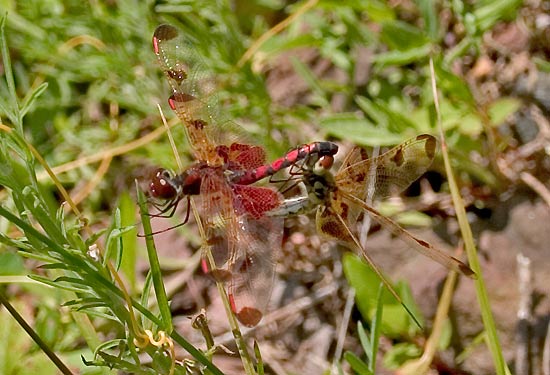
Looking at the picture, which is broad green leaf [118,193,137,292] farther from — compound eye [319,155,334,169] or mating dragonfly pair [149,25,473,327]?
compound eye [319,155,334,169]

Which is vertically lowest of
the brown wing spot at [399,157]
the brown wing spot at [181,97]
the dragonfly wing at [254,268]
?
the dragonfly wing at [254,268]

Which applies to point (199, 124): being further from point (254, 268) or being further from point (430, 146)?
point (430, 146)

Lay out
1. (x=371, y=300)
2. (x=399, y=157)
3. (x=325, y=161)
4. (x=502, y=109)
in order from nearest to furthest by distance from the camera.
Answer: (x=325, y=161) → (x=399, y=157) → (x=371, y=300) → (x=502, y=109)

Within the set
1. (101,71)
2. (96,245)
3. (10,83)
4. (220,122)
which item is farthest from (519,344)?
(101,71)

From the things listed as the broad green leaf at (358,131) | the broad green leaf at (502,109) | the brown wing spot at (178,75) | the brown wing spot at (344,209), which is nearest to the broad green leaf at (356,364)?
the brown wing spot at (344,209)

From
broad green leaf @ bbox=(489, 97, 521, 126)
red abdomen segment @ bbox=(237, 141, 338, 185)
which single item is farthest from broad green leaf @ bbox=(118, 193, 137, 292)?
broad green leaf @ bbox=(489, 97, 521, 126)

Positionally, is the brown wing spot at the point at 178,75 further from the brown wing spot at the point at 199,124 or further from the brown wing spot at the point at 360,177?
the brown wing spot at the point at 360,177

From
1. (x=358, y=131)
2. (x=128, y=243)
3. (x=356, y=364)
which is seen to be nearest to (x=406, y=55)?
(x=358, y=131)

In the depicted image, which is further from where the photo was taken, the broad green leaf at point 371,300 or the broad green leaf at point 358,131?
the broad green leaf at point 358,131
